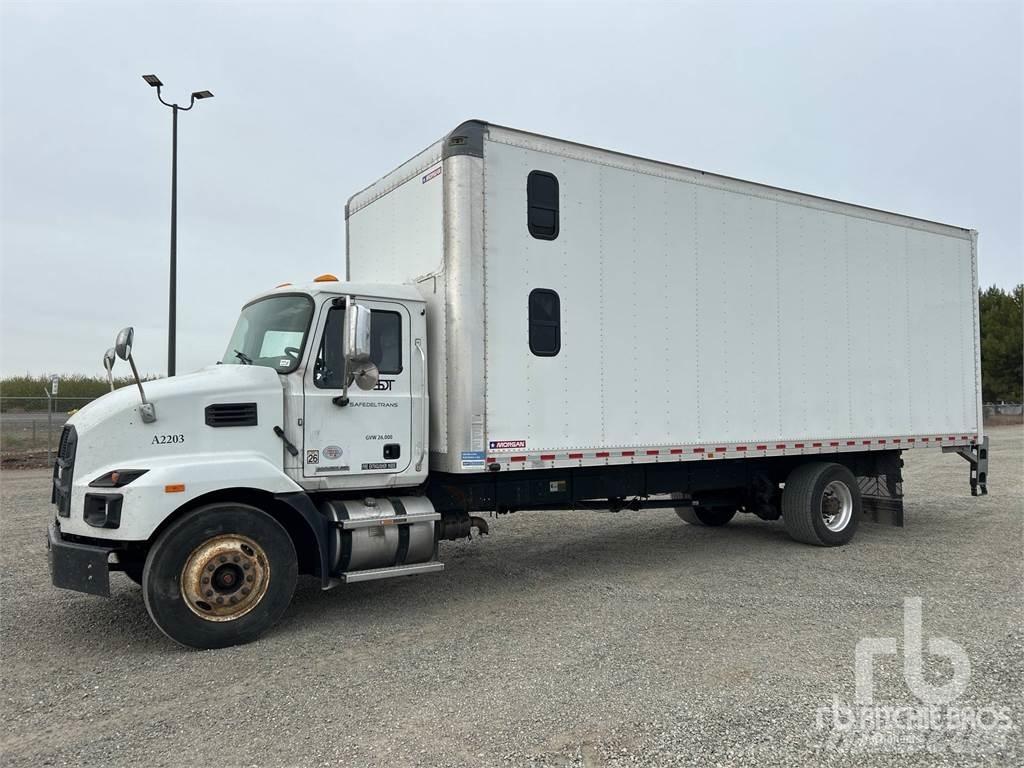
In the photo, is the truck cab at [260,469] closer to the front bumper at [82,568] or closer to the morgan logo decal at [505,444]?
the front bumper at [82,568]

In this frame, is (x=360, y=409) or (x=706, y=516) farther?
(x=706, y=516)

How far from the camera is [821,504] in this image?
356 inches

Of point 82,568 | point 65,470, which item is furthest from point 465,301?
point 82,568

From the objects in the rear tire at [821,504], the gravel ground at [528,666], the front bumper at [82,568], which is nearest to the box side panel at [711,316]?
the rear tire at [821,504]

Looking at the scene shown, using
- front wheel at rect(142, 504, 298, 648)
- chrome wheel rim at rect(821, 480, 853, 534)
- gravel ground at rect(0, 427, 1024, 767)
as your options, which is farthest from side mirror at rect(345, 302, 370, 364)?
chrome wheel rim at rect(821, 480, 853, 534)

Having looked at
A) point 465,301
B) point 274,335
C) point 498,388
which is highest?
point 465,301

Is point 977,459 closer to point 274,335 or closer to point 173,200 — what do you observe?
point 274,335

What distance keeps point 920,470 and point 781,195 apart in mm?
12315

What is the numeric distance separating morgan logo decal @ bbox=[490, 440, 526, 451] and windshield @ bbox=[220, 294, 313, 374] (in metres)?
1.80

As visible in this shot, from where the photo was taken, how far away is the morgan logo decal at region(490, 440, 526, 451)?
258 inches

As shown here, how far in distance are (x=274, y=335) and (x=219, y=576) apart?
2.00 meters

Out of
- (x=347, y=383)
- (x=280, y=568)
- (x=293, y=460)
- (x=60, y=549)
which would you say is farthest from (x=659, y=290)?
(x=60, y=549)

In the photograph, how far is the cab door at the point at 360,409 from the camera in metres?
6.13

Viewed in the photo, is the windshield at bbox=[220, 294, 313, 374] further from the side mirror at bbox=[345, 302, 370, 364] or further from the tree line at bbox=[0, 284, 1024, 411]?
the tree line at bbox=[0, 284, 1024, 411]
